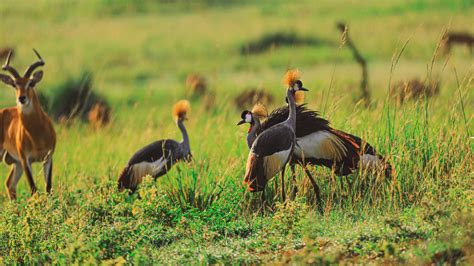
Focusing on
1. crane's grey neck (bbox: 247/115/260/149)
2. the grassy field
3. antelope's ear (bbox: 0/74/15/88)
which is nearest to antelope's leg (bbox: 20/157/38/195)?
the grassy field

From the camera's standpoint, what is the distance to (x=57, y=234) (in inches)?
293

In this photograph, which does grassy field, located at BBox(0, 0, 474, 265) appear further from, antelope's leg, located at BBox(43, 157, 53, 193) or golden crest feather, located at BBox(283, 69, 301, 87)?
golden crest feather, located at BBox(283, 69, 301, 87)

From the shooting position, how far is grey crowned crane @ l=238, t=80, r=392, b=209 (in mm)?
7805

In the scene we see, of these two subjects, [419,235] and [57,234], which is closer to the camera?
[419,235]

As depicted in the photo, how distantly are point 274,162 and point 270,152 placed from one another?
0.09 meters

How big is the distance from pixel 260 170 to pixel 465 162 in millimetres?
1674

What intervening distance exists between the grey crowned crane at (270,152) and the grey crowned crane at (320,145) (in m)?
0.24

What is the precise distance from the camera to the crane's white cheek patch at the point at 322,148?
780 centimetres

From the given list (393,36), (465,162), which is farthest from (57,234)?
(393,36)

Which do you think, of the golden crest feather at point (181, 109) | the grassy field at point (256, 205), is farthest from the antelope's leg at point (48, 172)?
the golden crest feather at point (181, 109)

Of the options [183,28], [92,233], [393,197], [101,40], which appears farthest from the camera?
[183,28]

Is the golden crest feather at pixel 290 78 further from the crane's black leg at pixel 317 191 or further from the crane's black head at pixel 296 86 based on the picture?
the crane's black leg at pixel 317 191

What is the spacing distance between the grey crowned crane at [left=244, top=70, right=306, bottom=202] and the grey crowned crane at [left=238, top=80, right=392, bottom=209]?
0.78 feet

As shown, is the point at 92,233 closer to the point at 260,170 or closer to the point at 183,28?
the point at 260,170
